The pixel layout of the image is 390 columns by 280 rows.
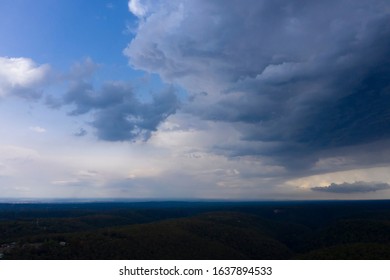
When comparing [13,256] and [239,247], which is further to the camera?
[239,247]

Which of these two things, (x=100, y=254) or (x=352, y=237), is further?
(x=352, y=237)

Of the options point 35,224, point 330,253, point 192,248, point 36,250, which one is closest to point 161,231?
point 192,248

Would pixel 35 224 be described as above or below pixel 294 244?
above

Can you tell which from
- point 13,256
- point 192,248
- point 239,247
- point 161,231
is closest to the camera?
point 13,256

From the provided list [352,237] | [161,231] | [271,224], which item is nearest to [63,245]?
[161,231]
